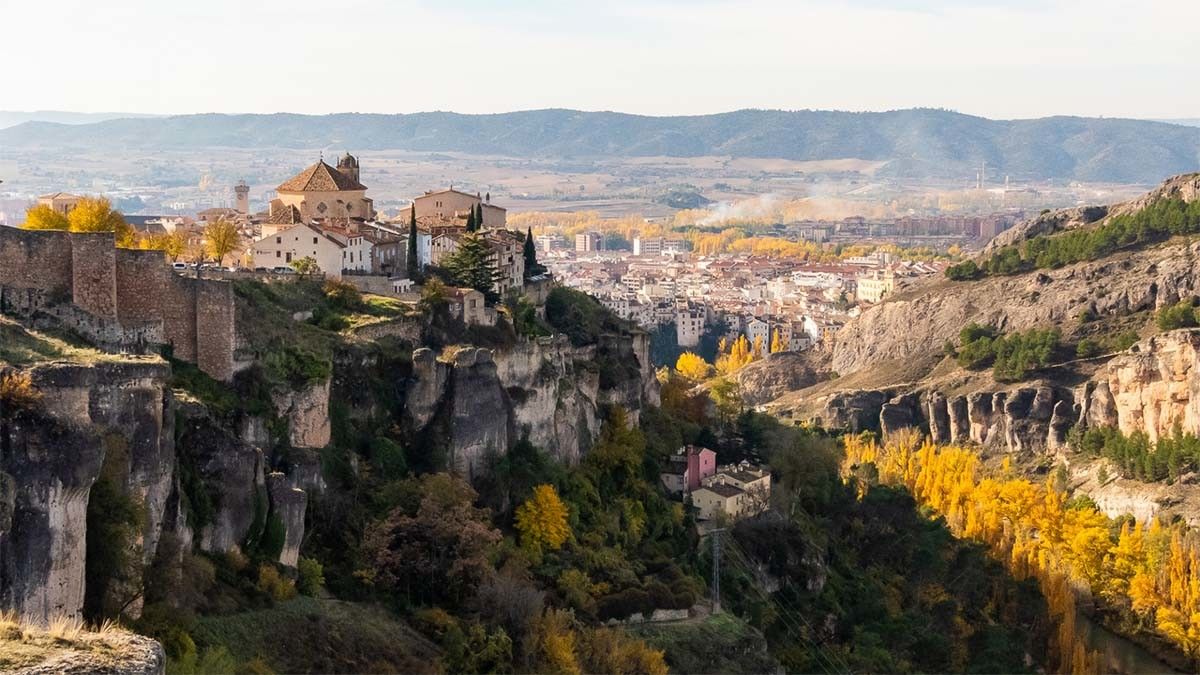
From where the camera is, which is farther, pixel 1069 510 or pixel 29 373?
pixel 1069 510

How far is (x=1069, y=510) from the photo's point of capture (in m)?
73.5

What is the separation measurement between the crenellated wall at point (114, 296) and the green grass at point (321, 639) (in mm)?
5869

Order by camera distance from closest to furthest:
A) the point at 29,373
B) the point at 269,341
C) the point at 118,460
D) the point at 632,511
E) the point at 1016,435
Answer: the point at 29,373 < the point at 118,460 < the point at 269,341 < the point at 632,511 < the point at 1016,435

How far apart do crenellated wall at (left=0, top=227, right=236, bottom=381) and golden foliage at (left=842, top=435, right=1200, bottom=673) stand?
31.8 meters

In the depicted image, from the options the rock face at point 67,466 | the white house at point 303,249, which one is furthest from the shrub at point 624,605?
the rock face at point 67,466

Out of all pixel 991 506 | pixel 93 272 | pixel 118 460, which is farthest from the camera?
pixel 991 506

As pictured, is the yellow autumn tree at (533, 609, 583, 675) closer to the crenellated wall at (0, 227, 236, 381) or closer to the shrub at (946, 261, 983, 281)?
the crenellated wall at (0, 227, 236, 381)

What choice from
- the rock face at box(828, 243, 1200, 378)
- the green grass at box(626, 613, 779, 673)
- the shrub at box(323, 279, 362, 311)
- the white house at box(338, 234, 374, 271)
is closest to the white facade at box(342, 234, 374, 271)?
the white house at box(338, 234, 374, 271)

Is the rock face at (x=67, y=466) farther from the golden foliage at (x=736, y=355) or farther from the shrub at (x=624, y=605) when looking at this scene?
the golden foliage at (x=736, y=355)

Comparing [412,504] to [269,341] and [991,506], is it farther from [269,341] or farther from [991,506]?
[991,506]

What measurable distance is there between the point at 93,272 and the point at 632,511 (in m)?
19.8

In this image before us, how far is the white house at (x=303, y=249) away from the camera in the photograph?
165 feet

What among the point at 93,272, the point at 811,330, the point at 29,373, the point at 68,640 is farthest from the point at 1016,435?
the point at 68,640

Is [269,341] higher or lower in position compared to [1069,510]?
higher
